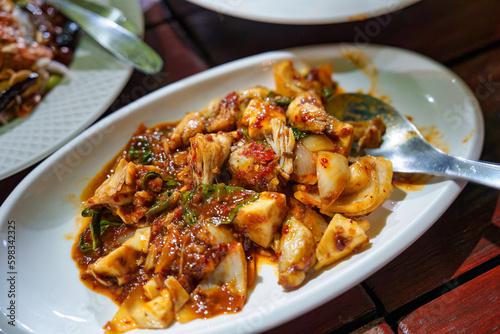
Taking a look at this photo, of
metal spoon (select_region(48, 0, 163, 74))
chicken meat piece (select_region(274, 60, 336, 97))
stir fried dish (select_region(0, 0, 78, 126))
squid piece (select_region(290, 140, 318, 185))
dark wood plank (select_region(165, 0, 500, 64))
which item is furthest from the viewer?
dark wood plank (select_region(165, 0, 500, 64))

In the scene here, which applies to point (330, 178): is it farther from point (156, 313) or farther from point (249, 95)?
point (156, 313)

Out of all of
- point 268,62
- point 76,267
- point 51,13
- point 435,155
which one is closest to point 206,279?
point 76,267

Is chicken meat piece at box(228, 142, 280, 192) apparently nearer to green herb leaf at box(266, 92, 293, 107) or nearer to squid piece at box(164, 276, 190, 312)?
green herb leaf at box(266, 92, 293, 107)

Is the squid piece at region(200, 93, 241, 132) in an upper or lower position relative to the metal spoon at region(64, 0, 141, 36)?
lower

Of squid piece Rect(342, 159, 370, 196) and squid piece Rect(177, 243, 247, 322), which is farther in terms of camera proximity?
squid piece Rect(342, 159, 370, 196)

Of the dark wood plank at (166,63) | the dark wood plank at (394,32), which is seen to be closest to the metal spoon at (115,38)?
the dark wood plank at (166,63)

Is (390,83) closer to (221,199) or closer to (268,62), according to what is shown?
(268,62)

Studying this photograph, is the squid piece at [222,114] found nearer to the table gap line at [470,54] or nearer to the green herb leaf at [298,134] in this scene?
the green herb leaf at [298,134]

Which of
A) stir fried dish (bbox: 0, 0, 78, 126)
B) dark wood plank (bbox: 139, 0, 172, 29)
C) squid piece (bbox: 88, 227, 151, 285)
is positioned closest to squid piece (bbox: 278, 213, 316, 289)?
squid piece (bbox: 88, 227, 151, 285)
